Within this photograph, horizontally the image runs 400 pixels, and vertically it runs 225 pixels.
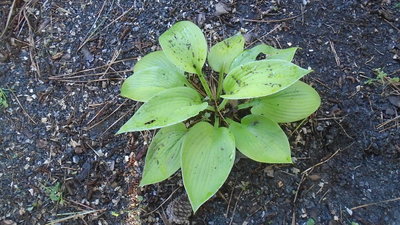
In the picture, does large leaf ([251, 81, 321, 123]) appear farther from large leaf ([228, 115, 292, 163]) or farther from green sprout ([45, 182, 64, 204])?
green sprout ([45, 182, 64, 204])

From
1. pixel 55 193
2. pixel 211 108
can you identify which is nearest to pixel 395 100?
pixel 211 108

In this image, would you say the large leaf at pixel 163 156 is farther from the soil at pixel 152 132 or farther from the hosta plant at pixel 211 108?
the soil at pixel 152 132

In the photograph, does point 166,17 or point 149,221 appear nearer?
point 149,221

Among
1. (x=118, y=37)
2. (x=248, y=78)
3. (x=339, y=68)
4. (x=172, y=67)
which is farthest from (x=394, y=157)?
(x=118, y=37)

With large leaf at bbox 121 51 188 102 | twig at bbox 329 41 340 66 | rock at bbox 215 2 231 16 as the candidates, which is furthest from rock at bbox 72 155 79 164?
twig at bbox 329 41 340 66

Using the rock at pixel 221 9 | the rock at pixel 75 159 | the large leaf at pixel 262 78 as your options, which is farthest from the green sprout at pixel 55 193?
the rock at pixel 221 9

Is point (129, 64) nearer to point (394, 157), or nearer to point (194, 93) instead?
point (194, 93)
